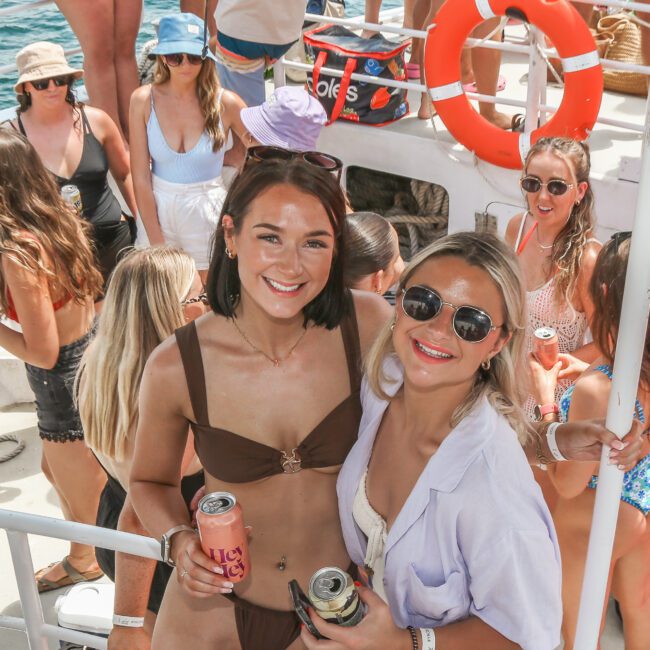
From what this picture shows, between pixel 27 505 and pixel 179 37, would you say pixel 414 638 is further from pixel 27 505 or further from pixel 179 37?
pixel 179 37

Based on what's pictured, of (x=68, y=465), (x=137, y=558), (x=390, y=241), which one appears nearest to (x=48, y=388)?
(x=68, y=465)

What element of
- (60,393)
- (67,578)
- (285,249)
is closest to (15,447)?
(67,578)

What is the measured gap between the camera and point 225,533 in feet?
5.36

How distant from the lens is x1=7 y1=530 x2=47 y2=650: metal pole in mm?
2076

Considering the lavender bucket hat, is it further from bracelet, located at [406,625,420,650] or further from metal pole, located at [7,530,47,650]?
bracelet, located at [406,625,420,650]

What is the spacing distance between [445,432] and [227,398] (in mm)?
521

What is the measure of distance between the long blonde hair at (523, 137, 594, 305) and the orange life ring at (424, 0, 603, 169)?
3.35 feet

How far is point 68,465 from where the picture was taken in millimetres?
3318

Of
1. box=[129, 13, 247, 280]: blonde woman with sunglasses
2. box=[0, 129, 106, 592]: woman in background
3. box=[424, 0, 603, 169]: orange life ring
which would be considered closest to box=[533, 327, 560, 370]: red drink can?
box=[0, 129, 106, 592]: woman in background

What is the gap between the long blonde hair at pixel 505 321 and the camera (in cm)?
170

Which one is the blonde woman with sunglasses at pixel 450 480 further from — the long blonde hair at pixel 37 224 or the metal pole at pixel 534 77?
the metal pole at pixel 534 77

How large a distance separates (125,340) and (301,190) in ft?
2.58

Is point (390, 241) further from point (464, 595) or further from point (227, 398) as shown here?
point (464, 595)

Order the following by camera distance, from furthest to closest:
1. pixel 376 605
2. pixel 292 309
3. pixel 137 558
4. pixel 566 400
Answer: pixel 566 400 → pixel 137 558 → pixel 292 309 → pixel 376 605
